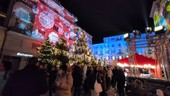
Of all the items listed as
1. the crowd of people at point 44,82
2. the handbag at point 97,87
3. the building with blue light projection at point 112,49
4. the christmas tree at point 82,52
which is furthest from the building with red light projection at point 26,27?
the building with blue light projection at point 112,49

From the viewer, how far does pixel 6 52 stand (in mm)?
15820

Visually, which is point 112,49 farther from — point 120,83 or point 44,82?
point 44,82

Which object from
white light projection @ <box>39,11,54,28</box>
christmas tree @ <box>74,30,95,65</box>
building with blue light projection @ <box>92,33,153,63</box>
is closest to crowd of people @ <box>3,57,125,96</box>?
christmas tree @ <box>74,30,95,65</box>

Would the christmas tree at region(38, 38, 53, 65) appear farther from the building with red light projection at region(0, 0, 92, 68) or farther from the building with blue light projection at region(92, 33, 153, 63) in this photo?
the building with blue light projection at region(92, 33, 153, 63)

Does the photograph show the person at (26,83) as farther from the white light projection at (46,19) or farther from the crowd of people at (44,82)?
the white light projection at (46,19)

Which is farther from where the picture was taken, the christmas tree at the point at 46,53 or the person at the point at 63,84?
the christmas tree at the point at 46,53

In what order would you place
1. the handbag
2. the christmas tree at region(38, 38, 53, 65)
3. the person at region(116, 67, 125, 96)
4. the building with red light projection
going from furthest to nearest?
the building with red light projection, the christmas tree at region(38, 38, 53, 65), the person at region(116, 67, 125, 96), the handbag

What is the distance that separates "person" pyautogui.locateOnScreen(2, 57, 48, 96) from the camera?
7.26ft

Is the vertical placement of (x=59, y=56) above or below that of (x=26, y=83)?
above

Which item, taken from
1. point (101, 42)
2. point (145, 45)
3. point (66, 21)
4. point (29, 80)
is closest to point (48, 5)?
point (66, 21)

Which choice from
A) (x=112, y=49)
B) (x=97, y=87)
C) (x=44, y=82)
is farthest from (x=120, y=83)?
(x=112, y=49)

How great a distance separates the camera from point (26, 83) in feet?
7.45

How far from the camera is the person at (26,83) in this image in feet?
7.26

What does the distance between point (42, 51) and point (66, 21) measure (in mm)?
16820
